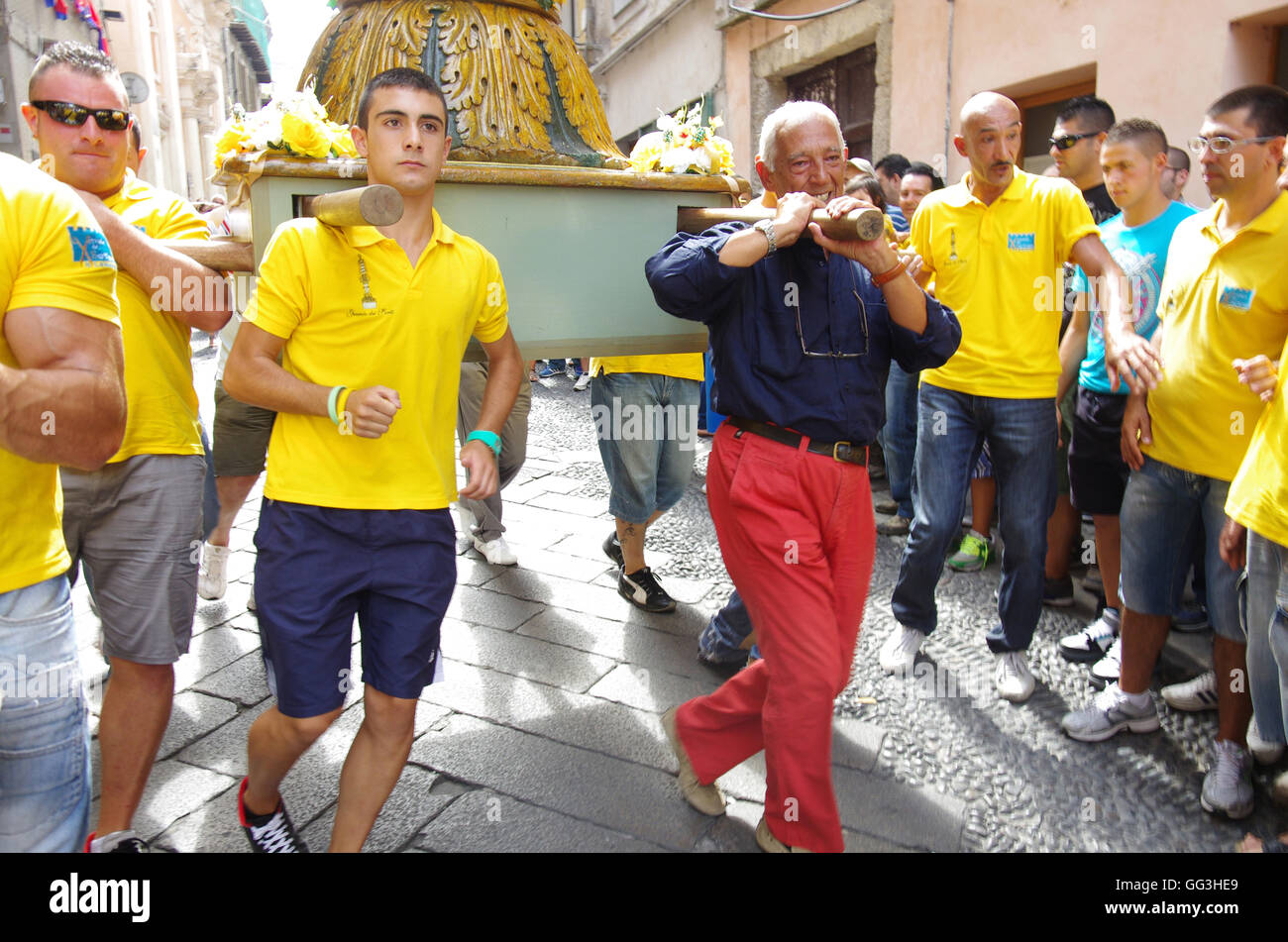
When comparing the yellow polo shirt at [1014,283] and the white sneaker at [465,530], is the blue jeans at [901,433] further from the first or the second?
the white sneaker at [465,530]

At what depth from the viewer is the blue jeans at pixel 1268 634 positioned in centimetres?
224

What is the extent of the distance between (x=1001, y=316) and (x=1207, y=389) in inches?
30.8

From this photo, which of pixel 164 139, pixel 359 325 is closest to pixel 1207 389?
pixel 359 325

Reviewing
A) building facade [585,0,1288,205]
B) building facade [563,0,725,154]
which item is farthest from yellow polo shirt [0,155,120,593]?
building facade [563,0,725,154]

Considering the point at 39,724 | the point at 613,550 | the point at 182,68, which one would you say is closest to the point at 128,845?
the point at 39,724

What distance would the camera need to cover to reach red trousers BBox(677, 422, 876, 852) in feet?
7.92

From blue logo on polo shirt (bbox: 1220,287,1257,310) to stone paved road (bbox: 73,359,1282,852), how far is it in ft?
4.67

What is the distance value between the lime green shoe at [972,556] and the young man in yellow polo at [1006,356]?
4.21 ft

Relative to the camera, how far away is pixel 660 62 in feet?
48.8

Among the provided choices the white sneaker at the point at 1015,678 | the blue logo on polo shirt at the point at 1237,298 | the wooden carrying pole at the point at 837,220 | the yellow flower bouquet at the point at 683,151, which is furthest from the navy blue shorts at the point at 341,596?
the blue logo on polo shirt at the point at 1237,298

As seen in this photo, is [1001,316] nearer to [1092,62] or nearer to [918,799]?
[918,799]

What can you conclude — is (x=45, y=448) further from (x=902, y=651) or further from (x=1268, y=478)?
(x=902, y=651)

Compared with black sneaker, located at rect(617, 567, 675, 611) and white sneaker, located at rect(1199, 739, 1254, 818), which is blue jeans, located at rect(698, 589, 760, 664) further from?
white sneaker, located at rect(1199, 739, 1254, 818)

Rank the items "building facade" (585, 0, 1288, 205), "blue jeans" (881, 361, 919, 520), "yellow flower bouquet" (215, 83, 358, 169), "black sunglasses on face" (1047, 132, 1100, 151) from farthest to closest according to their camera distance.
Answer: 1. "building facade" (585, 0, 1288, 205)
2. "blue jeans" (881, 361, 919, 520)
3. "black sunglasses on face" (1047, 132, 1100, 151)
4. "yellow flower bouquet" (215, 83, 358, 169)
